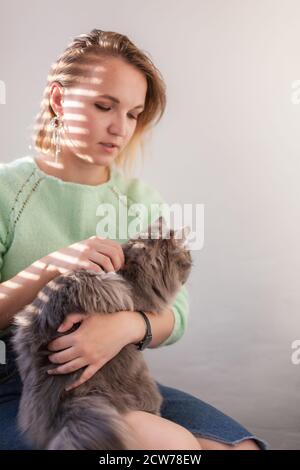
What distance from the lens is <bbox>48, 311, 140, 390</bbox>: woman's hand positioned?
1062 mm

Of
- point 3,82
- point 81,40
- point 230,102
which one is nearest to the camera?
point 81,40

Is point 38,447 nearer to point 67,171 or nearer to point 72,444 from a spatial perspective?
point 72,444

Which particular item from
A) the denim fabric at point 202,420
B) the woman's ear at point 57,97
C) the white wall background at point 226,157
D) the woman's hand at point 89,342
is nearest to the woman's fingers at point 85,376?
the woman's hand at point 89,342

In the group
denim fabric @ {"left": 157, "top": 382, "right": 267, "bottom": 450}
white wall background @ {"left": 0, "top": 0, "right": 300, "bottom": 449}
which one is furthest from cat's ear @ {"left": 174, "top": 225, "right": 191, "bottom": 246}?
white wall background @ {"left": 0, "top": 0, "right": 300, "bottom": 449}

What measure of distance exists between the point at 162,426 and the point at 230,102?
117 centimetres

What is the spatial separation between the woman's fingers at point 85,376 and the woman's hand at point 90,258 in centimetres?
19

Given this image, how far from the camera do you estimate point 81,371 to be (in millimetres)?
1072

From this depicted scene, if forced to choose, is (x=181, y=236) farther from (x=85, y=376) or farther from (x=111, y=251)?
(x=85, y=376)

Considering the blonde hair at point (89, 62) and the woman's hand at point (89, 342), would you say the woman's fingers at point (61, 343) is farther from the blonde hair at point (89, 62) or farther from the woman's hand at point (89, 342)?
the blonde hair at point (89, 62)

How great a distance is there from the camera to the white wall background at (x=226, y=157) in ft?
5.88

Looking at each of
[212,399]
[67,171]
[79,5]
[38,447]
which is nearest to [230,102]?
[79,5]

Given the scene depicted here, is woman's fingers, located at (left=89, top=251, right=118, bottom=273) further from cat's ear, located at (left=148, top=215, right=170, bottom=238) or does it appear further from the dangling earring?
the dangling earring

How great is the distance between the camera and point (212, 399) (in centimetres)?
194

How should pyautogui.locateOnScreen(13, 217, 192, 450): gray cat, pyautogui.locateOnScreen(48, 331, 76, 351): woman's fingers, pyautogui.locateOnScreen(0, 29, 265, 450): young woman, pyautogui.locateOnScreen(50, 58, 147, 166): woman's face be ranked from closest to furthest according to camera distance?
pyautogui.locateOnScreen(13, 217, 192, 450): gray cat < pyautogui.locateOnScreen(48, 331, 76, 351): woman's fingers < pyautogui.locateOnScreen(0, 29, 265, 450): young woman < pyautogui.locateOnScreen(50, 58, 147, 166): woman's face
